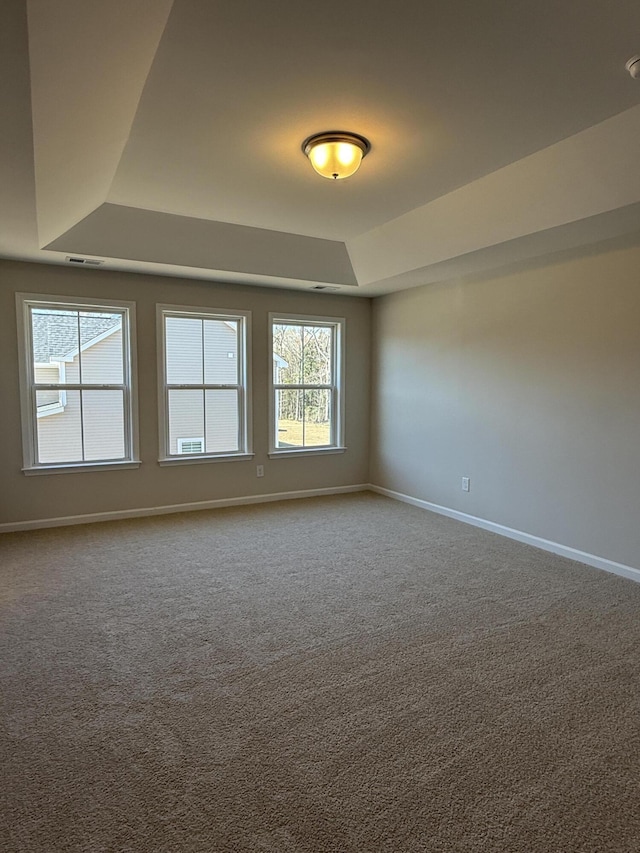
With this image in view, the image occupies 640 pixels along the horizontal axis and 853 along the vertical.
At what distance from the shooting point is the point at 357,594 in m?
3.36

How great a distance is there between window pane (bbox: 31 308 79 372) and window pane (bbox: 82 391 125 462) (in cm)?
43

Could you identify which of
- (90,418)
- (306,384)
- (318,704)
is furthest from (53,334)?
(318,704)

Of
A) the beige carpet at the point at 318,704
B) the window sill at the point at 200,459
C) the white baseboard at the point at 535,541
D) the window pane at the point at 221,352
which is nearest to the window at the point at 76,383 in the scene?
the window sill at the point at 200,459

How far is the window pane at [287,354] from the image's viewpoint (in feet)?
19.0

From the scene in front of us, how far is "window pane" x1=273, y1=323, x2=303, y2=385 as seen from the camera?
5805 mm

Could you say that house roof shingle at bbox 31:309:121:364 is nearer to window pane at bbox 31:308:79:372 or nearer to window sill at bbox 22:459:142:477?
window pane at bbox 31:308:79:372

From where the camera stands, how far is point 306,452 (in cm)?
602

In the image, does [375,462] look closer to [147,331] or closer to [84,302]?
[147,331]

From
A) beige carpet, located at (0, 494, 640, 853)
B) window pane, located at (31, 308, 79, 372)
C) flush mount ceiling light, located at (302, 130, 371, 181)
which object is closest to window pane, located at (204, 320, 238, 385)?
window pane, located at (31, 308, 79, 372)

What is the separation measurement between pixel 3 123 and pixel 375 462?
502 centimetres

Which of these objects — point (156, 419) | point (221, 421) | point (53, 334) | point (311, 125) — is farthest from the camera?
point (221, 421)

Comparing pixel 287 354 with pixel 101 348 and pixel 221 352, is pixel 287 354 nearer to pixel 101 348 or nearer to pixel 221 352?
pixel 221 352

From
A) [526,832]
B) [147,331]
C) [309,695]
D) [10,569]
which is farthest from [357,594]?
[147,331]

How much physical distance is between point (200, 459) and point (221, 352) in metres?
1.16
